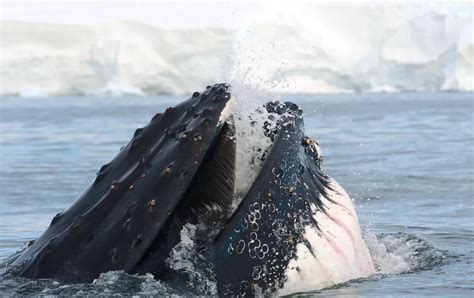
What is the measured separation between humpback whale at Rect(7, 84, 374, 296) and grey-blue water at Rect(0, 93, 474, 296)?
0.12 m

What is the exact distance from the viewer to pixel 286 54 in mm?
67250

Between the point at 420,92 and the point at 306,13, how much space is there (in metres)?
9.99

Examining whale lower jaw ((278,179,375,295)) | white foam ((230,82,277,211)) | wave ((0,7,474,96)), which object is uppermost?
wave ((0,7,474,96))

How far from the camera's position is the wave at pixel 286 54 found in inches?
2486

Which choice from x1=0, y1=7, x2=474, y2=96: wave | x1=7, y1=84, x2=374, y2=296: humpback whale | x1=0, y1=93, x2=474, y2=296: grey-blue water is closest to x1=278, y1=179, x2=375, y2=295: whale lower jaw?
x1=7, y1=84, x2=374, y2=296: humpback whale

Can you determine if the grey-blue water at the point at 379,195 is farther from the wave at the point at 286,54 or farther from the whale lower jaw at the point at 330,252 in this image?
the wave at the point at 286,54

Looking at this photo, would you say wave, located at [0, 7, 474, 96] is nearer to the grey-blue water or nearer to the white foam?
the grey-blue water

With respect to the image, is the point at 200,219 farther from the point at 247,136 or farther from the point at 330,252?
the point at 330,252

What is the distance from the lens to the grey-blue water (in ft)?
18.2

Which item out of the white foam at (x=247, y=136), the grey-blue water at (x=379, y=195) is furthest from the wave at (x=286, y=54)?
the white foam at (x=247, y=136)

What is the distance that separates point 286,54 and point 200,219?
6324 centimetres

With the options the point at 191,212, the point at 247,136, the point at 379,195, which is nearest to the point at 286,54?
the point at 379,195

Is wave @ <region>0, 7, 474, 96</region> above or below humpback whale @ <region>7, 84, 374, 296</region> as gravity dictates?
above

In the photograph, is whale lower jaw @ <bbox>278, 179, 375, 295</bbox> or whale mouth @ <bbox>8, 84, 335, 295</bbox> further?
whale lower jaw @ <bbox>278, 179, 375, 295</bbox>
